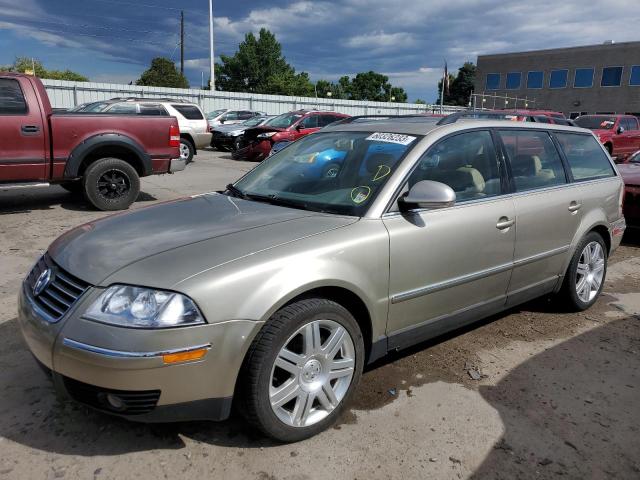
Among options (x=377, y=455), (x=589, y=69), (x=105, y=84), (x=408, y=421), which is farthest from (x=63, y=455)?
(x=589, y=69)

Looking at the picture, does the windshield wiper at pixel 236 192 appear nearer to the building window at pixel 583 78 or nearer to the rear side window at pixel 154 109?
the rear side window at pixel 154 109

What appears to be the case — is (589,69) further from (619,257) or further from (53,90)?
(619,257)

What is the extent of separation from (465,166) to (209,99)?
27.7m

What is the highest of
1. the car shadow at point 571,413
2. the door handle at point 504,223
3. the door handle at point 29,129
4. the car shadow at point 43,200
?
the door handle at point 29,129

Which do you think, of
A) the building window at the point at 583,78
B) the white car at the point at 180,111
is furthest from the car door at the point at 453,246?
the building window at the point at 583,78

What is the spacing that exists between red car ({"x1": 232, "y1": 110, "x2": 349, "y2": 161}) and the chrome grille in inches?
522

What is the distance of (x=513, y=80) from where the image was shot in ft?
167

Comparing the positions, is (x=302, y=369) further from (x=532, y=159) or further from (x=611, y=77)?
(x=611, y=77)

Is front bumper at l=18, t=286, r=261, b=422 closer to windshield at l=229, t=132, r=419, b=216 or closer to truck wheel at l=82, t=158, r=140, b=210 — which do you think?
windshield at l=229, t=132, r=419, b=216

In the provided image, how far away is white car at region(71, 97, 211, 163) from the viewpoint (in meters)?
14.4

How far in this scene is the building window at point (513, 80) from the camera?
5034 cm

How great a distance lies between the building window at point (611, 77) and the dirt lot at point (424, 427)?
1904 inches

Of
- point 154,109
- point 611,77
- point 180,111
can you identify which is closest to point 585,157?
point 154,109

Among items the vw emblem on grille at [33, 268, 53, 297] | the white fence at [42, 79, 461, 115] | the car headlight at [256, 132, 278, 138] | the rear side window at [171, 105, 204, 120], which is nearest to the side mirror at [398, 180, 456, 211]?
the vw emblem on grille at [33, 268, 53, 297]
